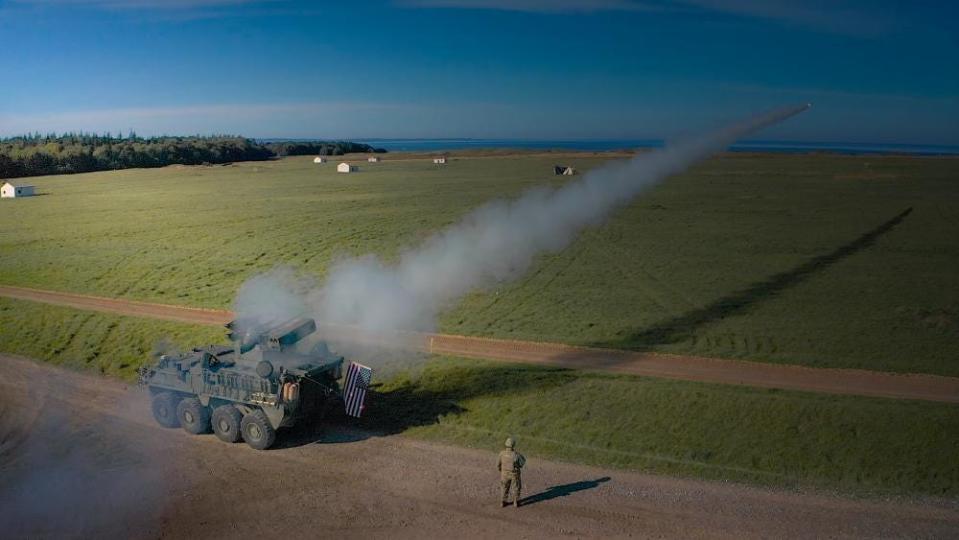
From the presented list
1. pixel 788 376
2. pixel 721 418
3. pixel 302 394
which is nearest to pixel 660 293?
pixel 788 376

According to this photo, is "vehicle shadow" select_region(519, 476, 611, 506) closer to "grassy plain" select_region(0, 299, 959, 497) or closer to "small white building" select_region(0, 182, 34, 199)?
"grassy plain" select_region(0, 299, 959, 497)

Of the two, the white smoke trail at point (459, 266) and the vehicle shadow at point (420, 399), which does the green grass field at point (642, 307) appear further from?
the white smoke trail at point (459, 266)

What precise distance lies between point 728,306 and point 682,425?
15.9 metres

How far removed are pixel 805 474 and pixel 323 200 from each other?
73842 mm

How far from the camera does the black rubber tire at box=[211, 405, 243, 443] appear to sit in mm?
19781

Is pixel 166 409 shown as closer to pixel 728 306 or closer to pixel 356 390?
pixel 356 390

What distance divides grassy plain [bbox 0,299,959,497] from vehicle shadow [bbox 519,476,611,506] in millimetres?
1249

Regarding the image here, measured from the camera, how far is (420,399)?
23.4 m

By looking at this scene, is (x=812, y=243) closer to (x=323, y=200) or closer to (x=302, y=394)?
(x=302, y=394)

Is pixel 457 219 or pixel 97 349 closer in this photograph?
pixel 97 349

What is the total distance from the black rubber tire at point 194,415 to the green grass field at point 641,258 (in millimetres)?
13272

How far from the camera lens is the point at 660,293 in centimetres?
3834

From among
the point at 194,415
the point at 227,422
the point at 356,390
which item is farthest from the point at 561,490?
the point at 194,415

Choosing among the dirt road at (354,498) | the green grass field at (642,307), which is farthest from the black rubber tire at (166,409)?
the green grass field at (642,307)
